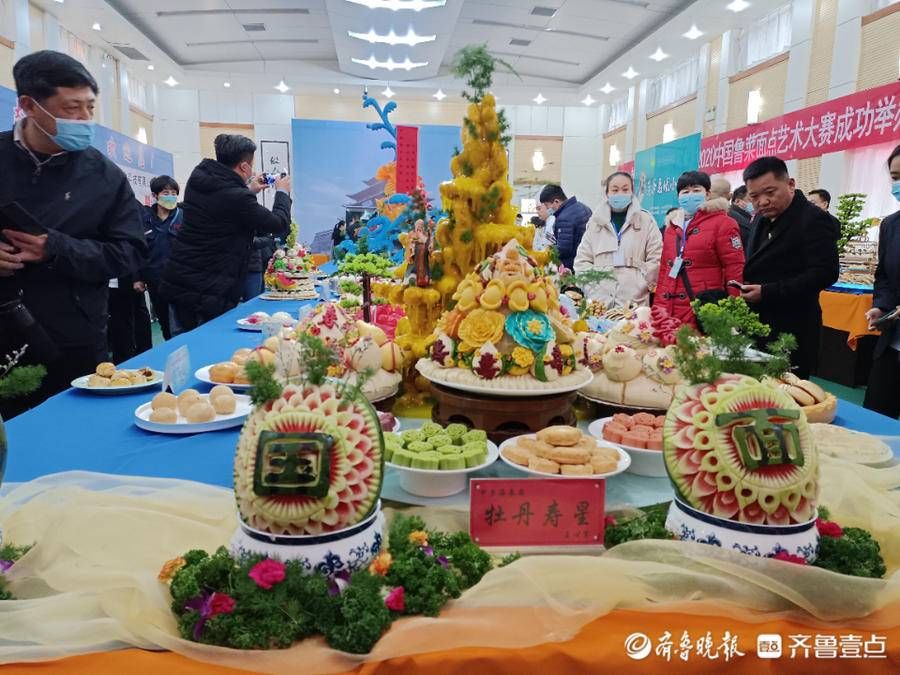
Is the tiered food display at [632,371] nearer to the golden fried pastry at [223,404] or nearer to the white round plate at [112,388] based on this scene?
the golden fried pastry at [223,404]

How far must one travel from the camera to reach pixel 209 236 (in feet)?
11.2

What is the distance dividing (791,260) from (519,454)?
7.46 feet

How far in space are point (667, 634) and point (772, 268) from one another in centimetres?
263

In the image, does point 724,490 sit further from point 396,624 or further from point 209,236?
point 209,236

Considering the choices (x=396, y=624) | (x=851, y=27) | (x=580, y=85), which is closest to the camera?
(x=396, y=624)

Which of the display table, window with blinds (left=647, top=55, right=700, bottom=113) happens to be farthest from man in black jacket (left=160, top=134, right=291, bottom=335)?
window with blinds (left=647, top=55, right=700, bottom=113)

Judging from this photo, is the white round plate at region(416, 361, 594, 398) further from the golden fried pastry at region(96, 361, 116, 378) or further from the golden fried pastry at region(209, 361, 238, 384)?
the golden fried pastry at region(96, 361, 116, 378)

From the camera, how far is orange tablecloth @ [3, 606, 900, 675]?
0.83 metres

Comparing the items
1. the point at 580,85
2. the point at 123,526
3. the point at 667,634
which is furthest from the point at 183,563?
the point at 580,85

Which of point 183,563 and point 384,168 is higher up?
point 384,168

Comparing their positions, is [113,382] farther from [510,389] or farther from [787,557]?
[787,557]

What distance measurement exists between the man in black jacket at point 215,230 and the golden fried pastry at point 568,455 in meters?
2.54

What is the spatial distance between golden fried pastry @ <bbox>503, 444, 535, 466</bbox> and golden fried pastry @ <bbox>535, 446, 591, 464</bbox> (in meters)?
0.04

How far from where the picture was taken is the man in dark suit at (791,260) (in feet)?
9.72
